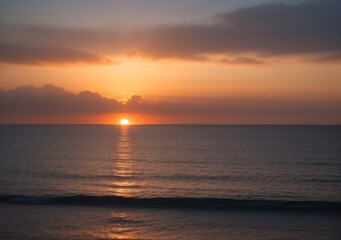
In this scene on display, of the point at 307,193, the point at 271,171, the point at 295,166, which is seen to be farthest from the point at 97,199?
the point at 295,166

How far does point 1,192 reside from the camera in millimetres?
32750

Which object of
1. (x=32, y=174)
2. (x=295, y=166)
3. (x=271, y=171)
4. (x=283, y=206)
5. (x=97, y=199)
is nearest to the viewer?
(x=283, y=206)

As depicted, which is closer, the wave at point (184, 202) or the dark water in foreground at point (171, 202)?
the dark water in foreground at point (171, 202)

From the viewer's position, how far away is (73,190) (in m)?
34.0

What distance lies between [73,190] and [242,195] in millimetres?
13991

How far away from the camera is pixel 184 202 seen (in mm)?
29109

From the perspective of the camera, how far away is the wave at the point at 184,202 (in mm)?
27562

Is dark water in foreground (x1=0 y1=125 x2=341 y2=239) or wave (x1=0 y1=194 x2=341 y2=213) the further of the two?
wave (x1=0 y1=194 x2=341 y2=213)

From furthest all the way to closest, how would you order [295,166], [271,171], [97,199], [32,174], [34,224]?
[295,166], [271,171], [32,174], [97,199], [34,224]

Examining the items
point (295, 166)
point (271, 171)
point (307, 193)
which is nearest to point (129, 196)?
point (307, 193)

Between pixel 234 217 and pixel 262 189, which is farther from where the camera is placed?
pixel 262 189

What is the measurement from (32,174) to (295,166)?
3120 cm

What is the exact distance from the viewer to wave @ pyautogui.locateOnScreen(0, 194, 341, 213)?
90.4ft

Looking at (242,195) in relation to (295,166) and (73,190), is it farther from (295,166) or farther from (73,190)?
(295,166)
